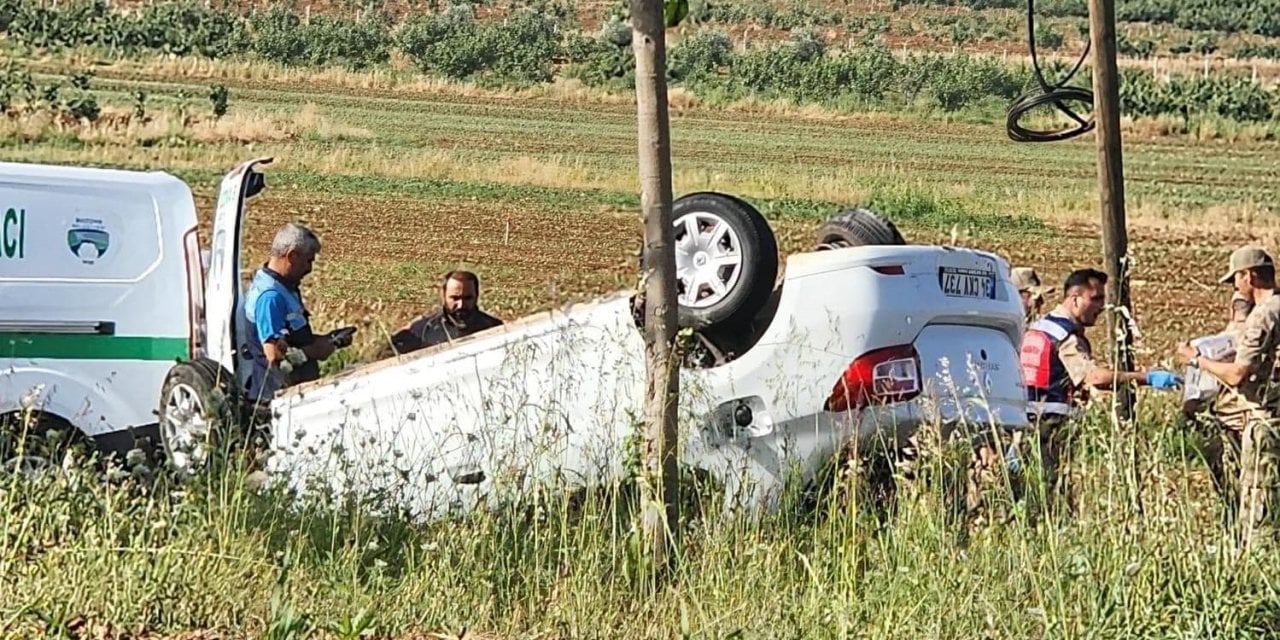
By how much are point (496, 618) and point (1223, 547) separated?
213cm

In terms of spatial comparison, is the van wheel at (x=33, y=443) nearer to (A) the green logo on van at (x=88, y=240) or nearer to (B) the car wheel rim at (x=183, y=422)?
(B) the car wheel rim at (x=183, y=422)

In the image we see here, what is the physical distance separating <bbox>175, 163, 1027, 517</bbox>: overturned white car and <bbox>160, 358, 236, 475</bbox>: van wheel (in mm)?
152

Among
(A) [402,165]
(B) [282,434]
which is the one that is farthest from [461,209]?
(B) [282,434]

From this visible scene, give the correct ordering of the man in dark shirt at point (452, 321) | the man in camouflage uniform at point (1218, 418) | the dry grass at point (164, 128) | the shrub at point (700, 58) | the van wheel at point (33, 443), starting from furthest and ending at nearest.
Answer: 1. the shrub at point (700, 58)
2. the dry grass at point (164, 128)
3. the man in dark shirt at point (452, 321)
4. the man in camouflage uniform at point (1218, 418)
5. the van wheel at point (33, 443)

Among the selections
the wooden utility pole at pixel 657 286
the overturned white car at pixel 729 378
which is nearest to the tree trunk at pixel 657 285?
the wooden utility pole at pixel 657 286

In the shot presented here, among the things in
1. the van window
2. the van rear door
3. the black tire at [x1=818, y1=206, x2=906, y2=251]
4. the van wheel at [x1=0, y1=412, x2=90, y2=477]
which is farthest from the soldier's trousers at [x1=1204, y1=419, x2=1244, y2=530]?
the van window

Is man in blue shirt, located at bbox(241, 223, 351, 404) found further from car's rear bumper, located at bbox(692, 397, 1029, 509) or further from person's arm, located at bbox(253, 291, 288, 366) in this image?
car's rear bumper, located at bbox(692, 397, 1029, 509)

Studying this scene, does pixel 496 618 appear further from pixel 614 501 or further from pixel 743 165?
pixel 743 165

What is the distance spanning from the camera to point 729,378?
6926 mm

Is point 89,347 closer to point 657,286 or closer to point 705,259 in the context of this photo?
point 705,259

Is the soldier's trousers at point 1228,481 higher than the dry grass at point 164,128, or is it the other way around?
the dry grass at point 164,128

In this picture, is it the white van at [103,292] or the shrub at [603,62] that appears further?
the shrub at [603,62]

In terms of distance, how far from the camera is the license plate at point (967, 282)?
7.31 m

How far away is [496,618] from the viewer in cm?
559
